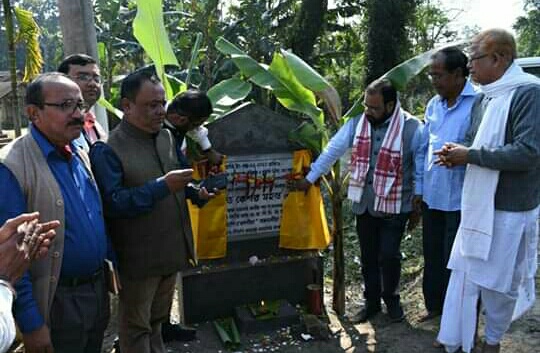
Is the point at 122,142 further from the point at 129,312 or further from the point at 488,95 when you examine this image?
the point at 488,95

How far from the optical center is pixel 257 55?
1383 cm

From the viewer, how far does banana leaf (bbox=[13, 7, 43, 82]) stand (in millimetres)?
6793

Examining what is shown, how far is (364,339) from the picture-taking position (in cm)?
380

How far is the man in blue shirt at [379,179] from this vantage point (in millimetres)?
3689

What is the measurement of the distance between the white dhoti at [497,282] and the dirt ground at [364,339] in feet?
1.47

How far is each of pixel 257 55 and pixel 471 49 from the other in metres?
11.3

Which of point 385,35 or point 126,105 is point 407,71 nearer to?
point 126,105

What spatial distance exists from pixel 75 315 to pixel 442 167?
102 inches

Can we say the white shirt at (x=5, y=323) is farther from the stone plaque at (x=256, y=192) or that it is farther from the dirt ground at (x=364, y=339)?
the stone plaque at (x=256, y=192)

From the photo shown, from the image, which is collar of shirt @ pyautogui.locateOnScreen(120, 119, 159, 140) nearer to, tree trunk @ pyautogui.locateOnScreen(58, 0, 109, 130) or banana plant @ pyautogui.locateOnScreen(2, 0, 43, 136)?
tree trunk @ pyautogui.locateOnScreen(58, 0, 109, 130)

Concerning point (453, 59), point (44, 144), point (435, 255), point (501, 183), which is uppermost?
point (453, 59)

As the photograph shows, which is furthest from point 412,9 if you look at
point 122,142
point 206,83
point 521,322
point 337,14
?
point 122,142

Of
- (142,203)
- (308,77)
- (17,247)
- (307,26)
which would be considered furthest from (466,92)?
(307,26)

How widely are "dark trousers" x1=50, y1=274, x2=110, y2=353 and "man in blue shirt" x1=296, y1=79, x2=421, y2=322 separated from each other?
2107 mm
